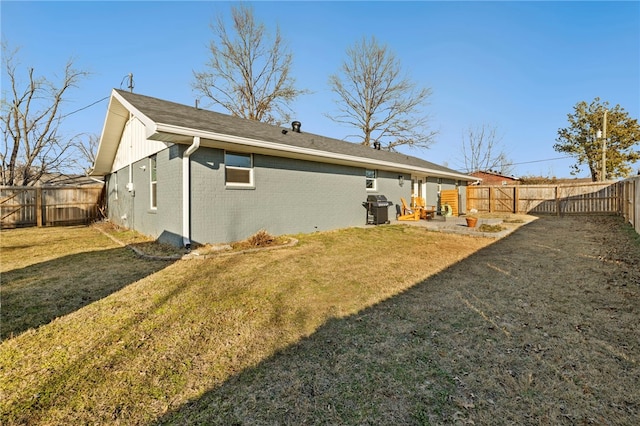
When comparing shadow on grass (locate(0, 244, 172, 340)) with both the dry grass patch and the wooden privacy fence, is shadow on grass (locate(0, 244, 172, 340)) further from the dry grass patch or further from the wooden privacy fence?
the wooden privacy fence

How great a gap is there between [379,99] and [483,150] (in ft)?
61.6

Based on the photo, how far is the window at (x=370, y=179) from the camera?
1207 cm

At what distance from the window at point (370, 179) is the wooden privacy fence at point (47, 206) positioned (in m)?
13.7

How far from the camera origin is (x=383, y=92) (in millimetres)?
23109

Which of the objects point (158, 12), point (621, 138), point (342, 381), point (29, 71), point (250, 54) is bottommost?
point (342, 381)

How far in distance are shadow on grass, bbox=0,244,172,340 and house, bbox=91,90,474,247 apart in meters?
1.45

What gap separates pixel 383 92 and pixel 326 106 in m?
4.90

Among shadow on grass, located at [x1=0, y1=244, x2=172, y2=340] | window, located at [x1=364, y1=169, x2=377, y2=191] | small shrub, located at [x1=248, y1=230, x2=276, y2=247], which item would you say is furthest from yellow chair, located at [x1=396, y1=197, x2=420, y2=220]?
shadow on grass, located at [x1=0, y1=244, x2=172, y2=340]

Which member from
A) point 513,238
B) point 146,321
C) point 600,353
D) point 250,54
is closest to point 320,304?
point 146,321

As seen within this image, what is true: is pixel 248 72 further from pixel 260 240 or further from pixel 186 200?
pixel 260 240

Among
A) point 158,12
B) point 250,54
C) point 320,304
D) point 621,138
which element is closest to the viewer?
point 320,304

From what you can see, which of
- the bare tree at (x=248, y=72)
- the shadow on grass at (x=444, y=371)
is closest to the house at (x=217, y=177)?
the shadow on grass at (x=444, y=371)

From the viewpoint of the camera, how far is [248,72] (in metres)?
21.0

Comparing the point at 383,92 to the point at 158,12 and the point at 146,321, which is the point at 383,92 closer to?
the point at 158,12
